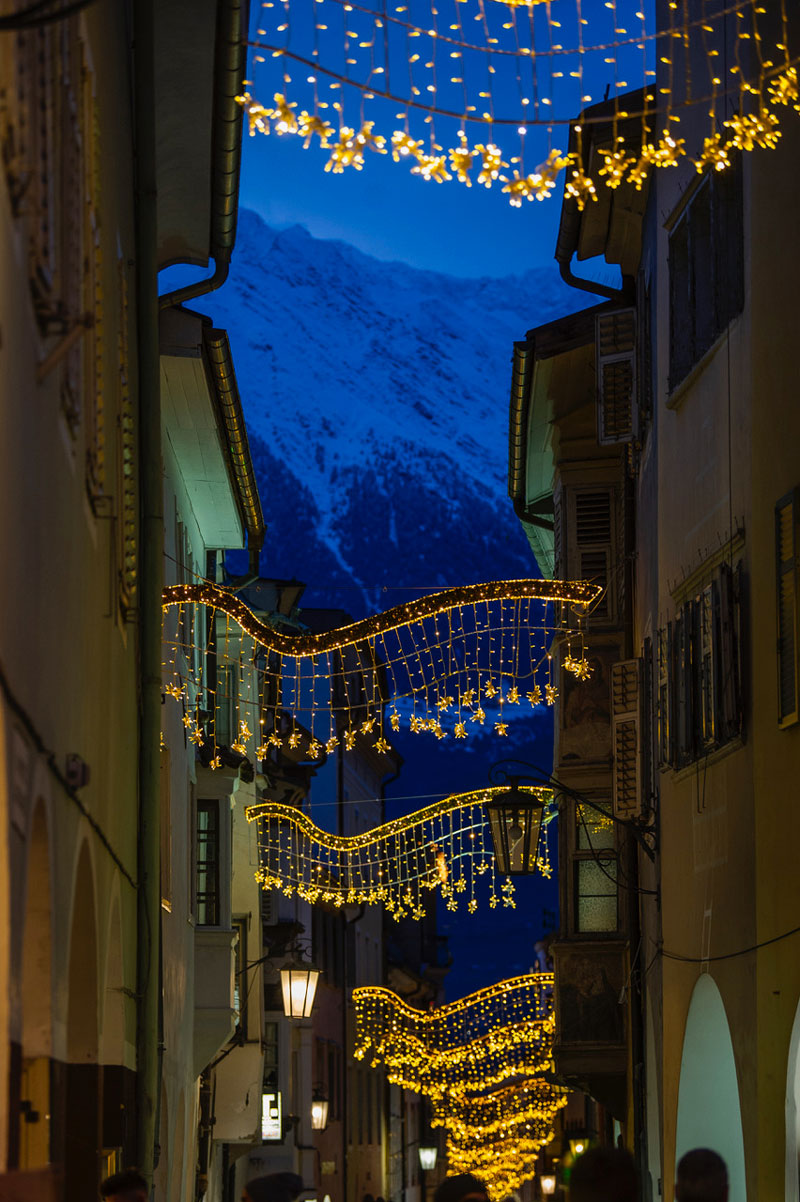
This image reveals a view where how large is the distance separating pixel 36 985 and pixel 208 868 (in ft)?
58.8

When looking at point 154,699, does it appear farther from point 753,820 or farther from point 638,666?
point 638,666

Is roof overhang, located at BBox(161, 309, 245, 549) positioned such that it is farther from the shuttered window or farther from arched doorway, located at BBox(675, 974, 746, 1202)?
arched doorway, located at BBox(675, 974, 746, 1202)

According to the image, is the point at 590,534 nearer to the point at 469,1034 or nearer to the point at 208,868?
the point at 208,868

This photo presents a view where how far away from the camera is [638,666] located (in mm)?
18641

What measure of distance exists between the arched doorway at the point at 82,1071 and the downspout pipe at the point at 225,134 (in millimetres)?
5018

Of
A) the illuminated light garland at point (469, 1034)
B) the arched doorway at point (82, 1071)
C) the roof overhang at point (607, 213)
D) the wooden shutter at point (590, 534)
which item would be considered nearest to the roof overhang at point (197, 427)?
the roof overhang at point (607, 213)

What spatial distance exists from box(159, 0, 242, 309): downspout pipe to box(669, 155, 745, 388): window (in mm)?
3791

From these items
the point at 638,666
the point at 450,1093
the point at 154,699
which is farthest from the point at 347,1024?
the point at 154,699

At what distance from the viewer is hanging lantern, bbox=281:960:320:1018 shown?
25281 millimetres

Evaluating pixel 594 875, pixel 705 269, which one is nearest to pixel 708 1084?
pixel 705 269

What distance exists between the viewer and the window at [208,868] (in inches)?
984

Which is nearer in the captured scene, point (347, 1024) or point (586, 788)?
point (586, 788)

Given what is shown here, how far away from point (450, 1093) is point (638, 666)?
2530cm

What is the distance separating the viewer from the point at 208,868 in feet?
82.5
